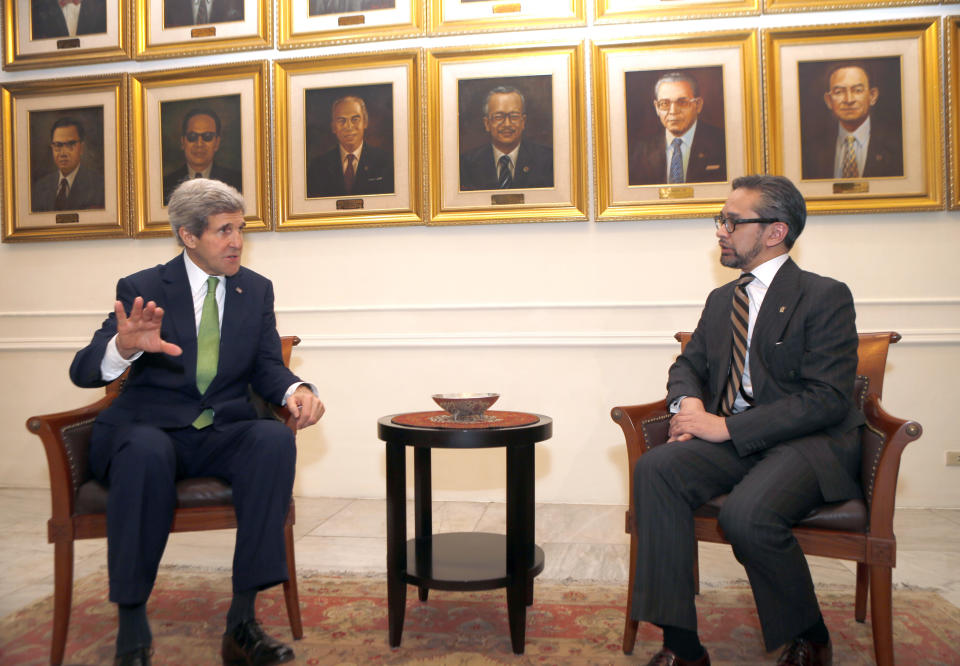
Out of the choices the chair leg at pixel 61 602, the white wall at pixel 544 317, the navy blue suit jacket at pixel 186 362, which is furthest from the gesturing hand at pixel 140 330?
the white wall at pixel 544 317

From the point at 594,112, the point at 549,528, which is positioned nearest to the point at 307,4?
the point at 594,112

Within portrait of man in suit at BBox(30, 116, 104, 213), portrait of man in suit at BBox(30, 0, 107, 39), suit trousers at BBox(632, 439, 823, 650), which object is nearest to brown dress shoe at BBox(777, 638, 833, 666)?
suit trousers at BBox(632, 439, 823, 650)

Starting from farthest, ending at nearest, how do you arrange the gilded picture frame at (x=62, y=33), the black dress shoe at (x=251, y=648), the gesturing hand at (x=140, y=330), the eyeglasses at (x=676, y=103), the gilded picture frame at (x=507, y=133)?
1. the gilded picture frame at (x=62, y=33)
2. the gilded picture frame at (x=507, y=133)
3. the eyeglasses at (x=676, y=103)
4. the gesturing hand at (x=140, y=330)
5. the black dress shoe at (x=251, y=648)

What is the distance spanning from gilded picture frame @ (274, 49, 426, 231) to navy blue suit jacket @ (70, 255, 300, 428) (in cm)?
181

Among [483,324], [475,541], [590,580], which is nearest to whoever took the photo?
[475,541]

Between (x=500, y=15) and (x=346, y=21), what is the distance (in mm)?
1003

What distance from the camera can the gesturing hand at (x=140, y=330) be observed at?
101 inches

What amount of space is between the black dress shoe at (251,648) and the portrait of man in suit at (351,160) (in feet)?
9.93

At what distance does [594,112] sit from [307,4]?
2.01 m

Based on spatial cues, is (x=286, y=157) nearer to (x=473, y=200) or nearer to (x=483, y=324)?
(x=473, y=200)

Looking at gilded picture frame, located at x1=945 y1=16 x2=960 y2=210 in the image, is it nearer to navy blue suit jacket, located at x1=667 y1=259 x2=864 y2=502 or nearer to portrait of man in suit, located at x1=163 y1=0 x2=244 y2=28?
navy blue suit jacket, located at x1=667 y1=259 x2=864 y2=502

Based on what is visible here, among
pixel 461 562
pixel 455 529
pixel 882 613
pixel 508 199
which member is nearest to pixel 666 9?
pixel 508 199

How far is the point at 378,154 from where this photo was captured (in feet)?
16.0

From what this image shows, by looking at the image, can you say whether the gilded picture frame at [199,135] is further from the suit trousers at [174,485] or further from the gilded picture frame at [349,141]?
the suit trousers at [174,485]
